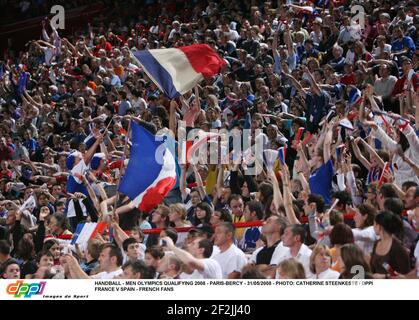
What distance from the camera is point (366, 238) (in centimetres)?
918

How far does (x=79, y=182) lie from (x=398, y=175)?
4.81 meters

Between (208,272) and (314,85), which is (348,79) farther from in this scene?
(208,272)

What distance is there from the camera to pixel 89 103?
19.5m

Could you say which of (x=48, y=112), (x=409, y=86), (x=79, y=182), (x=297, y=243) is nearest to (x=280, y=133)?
(x=409, y=86)

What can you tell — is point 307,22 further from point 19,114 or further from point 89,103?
point 19,114

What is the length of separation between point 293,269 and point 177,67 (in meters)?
6.14

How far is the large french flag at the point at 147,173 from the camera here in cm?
1222

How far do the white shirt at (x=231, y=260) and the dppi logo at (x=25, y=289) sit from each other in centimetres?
152

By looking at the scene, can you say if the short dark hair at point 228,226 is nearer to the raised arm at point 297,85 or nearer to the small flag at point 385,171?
the small flag at point 385,171

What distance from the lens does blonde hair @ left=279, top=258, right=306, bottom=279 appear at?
8852mm

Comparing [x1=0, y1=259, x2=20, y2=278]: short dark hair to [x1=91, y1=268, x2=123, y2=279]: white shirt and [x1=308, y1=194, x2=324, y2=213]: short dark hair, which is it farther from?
[x1=308, y1=194, x2=324, y2=213]: short dark hair

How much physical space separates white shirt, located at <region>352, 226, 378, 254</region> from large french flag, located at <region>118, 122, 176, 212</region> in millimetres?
3360

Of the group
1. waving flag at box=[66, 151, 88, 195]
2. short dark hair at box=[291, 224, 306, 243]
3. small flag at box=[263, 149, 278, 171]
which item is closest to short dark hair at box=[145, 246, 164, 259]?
short dark hair at box=[291, 224, 306, 243]

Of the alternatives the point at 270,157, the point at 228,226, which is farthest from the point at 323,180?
the point at 228,226
